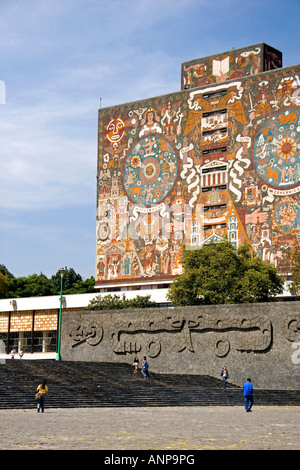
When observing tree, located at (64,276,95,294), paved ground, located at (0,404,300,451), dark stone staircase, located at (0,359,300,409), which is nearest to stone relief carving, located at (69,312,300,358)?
dark stone staircase, located at (0,359,300,409)

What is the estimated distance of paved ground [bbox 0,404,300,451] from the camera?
11867mm

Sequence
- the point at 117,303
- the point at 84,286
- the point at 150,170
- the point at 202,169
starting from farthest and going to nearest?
the point at 84,286, the point at 150,170, the point at 202,169, the point at 117,303

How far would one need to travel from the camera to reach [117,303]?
50812mm

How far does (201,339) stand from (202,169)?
915 inches

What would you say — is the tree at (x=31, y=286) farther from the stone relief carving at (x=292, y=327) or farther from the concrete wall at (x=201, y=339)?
the stone relief carving at (x=292, y=327)

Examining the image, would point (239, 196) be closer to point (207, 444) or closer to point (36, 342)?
point (36, 342)

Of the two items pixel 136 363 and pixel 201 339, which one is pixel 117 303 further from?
pixel 136 363

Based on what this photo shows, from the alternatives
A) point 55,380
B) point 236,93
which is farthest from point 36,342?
point 55,380

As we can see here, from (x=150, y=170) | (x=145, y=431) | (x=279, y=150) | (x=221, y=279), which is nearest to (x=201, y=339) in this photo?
(x=221, y=279)

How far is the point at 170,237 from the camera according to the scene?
Answer: 56.5m

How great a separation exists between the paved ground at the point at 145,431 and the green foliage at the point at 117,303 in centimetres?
2938

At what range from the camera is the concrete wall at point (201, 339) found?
32219 mm

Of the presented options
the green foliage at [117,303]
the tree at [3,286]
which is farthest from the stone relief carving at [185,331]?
the tree at [3,286]
